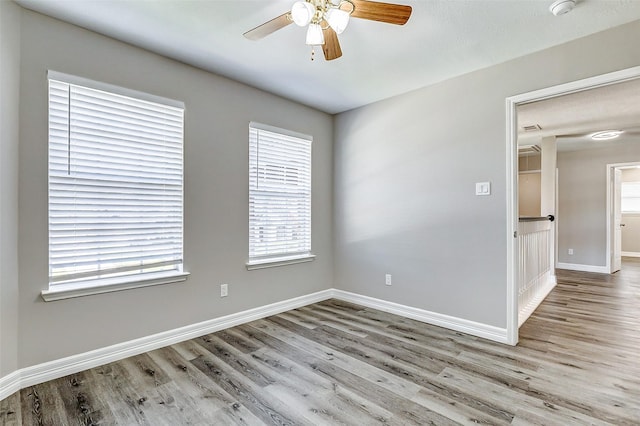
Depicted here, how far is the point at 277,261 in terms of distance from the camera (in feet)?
11.7

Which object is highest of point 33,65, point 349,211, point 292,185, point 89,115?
point 33,65

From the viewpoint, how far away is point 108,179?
2373 mm

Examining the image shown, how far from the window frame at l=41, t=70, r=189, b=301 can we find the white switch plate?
2758 mm

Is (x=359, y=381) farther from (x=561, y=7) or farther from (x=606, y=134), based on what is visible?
(x=606, y=134)

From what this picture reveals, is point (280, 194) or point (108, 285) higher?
point (280, 194)

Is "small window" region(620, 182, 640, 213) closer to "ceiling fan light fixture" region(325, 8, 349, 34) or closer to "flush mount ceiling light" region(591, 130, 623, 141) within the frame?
"flush mount ceiling light" region(591, 130, 623, 141)

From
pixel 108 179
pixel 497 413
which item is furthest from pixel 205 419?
pixel 108 179

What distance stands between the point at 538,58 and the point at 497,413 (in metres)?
2.70

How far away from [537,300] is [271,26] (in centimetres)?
436

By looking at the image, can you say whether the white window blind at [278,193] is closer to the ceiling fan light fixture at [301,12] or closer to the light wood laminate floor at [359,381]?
the light wood laminate floor at [359,381]

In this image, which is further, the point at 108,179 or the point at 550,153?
the point at 550,153

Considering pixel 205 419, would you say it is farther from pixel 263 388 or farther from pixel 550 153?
pixel 550 153

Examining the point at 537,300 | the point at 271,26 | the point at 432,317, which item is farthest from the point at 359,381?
the point at 537,300

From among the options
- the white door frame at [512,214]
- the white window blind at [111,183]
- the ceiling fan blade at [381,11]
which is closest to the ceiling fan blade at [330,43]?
the ceiling fan blade at [381,11]
